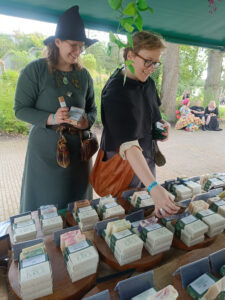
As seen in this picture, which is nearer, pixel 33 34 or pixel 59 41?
pixel 59 41

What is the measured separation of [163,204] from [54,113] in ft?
2.89

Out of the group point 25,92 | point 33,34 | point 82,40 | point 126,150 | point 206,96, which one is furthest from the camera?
point 206,96

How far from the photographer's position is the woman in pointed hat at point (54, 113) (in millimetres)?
1290

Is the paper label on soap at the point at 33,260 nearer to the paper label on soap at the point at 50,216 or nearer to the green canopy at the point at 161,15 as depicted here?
the paper label on soap at the point at 50,216

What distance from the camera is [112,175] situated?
1.28 meters

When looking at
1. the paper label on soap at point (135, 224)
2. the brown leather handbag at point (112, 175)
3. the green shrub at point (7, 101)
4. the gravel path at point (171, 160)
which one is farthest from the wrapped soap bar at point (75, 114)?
the green shrub at point (7, 101)

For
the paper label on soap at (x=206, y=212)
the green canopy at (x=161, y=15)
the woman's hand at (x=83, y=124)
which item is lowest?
the paper label on soap at (x=206, y=212)

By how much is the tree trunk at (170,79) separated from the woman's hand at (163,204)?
860 centimetres

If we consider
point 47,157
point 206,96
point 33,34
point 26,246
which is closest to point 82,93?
point 47,157

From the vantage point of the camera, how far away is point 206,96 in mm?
10023

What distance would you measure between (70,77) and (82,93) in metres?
0.12

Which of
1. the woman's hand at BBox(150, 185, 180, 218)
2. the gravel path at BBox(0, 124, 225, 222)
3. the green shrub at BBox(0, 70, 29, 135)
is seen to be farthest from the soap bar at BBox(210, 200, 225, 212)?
the green shrub at BBox(0, 70, 29, 135)

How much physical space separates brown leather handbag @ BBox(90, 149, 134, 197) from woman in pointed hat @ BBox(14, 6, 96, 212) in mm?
212

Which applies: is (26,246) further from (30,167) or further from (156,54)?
(156,54)
